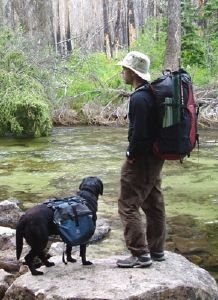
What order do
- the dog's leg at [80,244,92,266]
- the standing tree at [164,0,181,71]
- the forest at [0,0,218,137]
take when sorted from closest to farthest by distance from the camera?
the dog's leg at [80,244,92,266] → the forest at [0,0,218,137] → the standing tree at [164,0,181,71]

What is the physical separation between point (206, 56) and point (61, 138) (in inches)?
296

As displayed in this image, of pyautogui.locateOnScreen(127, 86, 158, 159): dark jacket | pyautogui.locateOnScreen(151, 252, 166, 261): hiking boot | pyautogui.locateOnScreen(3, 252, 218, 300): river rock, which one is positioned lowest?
pyautogui.locateOnScreen(3, 252, 218, 300): river rock

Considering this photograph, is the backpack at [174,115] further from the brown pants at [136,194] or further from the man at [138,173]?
the brown pants at [136,194]

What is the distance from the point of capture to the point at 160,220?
4402 mm

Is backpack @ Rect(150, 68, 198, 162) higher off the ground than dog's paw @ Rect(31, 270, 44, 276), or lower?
higher

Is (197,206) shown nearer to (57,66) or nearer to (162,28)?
(57,66)

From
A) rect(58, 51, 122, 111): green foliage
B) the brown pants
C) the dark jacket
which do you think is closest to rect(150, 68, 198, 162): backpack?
the dark jacket

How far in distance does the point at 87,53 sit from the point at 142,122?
1613 centimetres

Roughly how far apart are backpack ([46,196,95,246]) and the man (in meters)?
0.27

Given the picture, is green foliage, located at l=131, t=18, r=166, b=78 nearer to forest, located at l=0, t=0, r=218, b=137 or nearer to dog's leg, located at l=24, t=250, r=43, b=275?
forest, located at l=0, t=0, r=218, b=137

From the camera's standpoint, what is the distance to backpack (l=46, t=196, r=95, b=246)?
13.4 ft

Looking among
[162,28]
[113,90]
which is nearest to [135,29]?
[162,28]

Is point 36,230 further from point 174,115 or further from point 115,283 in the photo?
point 174,115

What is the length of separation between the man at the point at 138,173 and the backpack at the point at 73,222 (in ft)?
0.90
